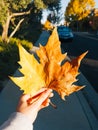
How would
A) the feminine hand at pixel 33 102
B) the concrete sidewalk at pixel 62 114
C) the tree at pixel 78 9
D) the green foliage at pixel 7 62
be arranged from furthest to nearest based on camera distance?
the tree at pixel 78 9 → the green foliage at pixel 7 62 → the concrete sidewalk at pixel 62 114 → the feminine hand at pixel 33 102

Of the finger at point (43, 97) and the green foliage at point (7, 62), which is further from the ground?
the finger at point (43, 97)

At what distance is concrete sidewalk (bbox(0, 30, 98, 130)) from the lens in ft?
27.8

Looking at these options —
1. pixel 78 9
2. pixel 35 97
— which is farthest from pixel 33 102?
pixel 78 9

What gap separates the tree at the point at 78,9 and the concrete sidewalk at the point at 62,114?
260 ft

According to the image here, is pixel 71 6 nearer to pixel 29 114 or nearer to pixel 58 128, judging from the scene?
pixel 58 128

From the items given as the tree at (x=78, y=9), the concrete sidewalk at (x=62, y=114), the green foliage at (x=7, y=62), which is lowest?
the tree at (x=78, y=9)

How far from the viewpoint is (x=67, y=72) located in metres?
1.50

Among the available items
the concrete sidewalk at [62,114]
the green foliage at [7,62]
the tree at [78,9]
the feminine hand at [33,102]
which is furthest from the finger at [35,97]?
the tree at [78,9]

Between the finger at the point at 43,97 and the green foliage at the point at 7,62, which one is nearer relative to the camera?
the finger at the point at 43,97

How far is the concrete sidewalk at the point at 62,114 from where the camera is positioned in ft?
27.8

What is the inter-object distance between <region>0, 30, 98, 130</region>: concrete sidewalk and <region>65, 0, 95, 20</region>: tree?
79353 mm

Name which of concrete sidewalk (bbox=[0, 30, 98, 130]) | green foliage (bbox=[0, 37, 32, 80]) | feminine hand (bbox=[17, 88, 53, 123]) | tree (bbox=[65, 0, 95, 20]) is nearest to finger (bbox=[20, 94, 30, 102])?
feminine hand (bbox=[17, 88, 53, 123])

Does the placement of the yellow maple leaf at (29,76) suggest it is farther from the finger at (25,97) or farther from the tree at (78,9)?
the tree at (78,9)

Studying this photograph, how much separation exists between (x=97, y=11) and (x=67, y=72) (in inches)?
3953
